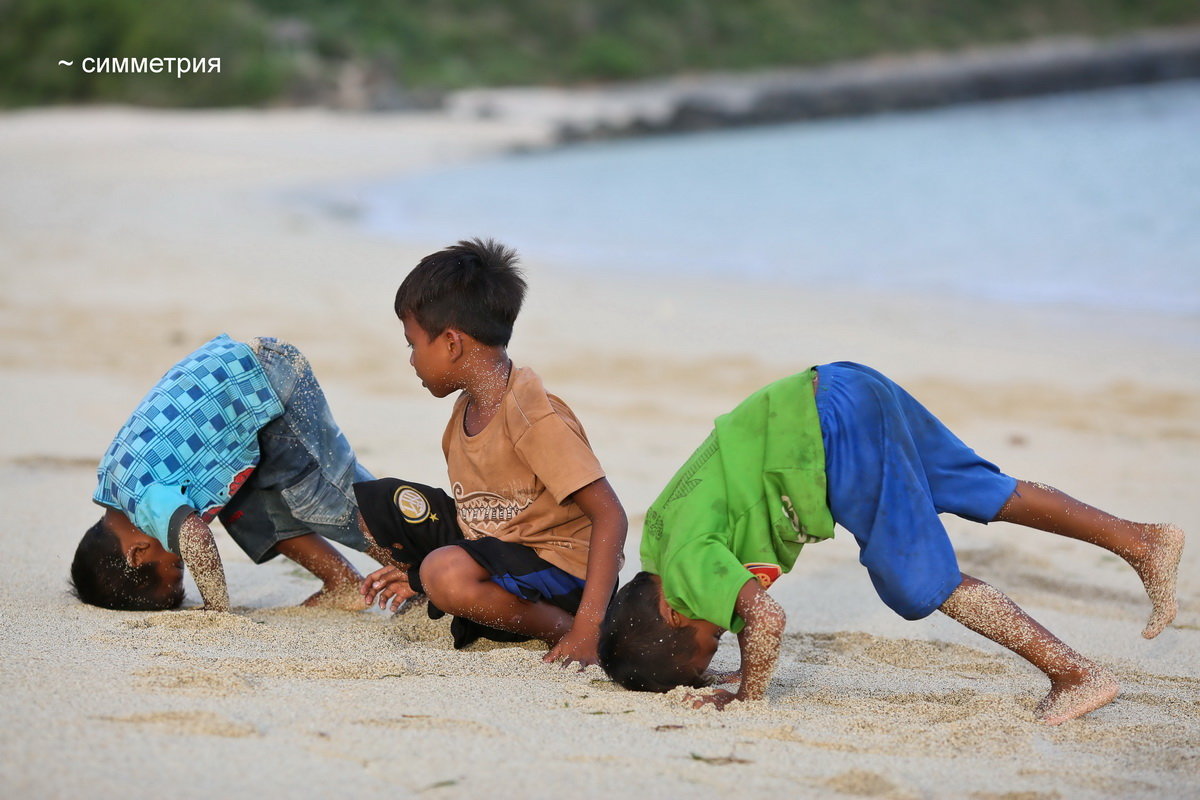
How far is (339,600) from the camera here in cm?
312

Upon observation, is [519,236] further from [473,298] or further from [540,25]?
[540,25]

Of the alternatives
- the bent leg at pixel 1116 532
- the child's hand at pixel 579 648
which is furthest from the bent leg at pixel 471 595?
the bent leg at pixel 1116 532

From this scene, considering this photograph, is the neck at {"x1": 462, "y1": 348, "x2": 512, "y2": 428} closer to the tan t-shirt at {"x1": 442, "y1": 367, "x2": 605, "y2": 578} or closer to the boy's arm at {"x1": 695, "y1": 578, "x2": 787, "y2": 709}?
the tan t-shirt at {"x1": 442, "y1": 367, "x2": 605, "y2": 578}

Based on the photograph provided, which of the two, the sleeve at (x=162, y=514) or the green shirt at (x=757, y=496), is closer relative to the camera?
the green shirt at (x=757, y=496)

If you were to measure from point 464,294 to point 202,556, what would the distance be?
0.84 meters

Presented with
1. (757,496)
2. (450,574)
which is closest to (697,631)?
(757,496)

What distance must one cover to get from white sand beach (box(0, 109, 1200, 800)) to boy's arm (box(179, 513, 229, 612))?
12cm

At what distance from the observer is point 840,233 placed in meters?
12.3

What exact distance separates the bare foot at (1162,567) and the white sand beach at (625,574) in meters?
0.19

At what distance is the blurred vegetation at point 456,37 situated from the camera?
1233 inches

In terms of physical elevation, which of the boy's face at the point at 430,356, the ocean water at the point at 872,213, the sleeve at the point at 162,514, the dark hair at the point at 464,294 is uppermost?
the ocean water at the point at 872,213

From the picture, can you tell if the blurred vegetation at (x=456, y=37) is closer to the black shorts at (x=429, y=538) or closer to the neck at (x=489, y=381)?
the black shorts at (x=429, y=538)

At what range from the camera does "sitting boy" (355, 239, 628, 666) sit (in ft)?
8.05

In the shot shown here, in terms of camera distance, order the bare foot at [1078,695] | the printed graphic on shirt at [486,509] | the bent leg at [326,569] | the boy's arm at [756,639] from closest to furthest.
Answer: the boy's arm at [756,639] → the bare foot at [1078,695] → the printed graphic on shirt at [486,509] → the bent leg at [326,569]
